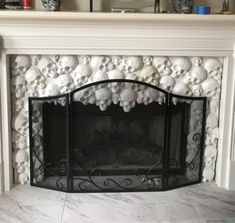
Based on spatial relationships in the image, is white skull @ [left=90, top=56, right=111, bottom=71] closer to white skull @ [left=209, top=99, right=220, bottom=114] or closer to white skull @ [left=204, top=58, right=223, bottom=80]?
white skull @ [left=204, top=58, right=223, bottom=80]

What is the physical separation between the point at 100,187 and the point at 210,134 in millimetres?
826

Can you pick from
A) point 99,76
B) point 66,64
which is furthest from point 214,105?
point 66,64

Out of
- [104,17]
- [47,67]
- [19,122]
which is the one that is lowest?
[19,122]

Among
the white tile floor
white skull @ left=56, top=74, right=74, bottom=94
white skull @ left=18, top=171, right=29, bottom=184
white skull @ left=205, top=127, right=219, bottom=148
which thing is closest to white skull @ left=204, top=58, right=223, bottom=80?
white skull @ left=205, top=127, right=219, bottom=148

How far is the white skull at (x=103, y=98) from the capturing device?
275 centimetres

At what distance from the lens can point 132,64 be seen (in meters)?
2.75

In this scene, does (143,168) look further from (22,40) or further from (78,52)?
(22,40)

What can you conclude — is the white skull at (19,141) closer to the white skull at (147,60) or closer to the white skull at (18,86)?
the white skull at (18,86)

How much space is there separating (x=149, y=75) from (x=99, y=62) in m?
0.33

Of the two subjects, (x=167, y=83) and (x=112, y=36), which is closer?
(x=112, y=36)

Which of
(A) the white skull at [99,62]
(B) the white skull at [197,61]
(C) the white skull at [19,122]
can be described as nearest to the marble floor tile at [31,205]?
(C) the white skull at [19,122]

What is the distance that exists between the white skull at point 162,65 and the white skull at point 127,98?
23 centimetres

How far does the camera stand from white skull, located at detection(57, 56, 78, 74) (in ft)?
8.96

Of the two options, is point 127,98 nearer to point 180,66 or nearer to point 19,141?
point 180,66
